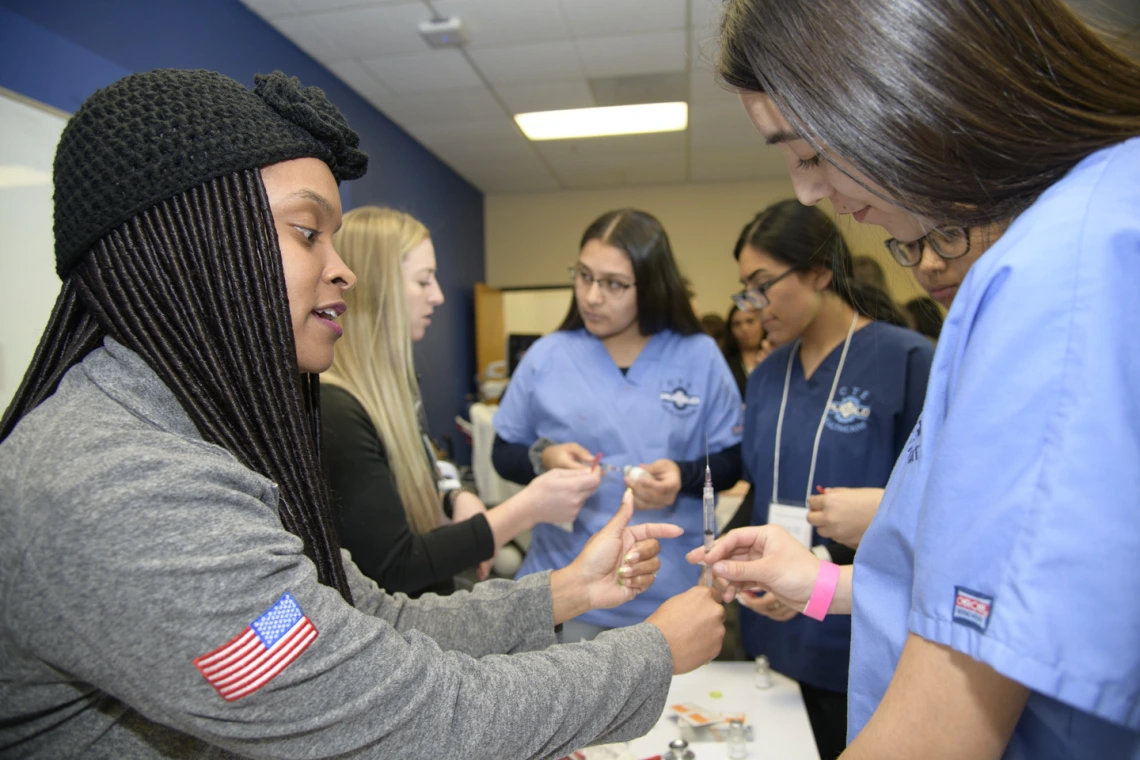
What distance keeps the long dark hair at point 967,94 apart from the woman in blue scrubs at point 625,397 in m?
1.33

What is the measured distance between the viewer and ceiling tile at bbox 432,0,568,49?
3.46 metres

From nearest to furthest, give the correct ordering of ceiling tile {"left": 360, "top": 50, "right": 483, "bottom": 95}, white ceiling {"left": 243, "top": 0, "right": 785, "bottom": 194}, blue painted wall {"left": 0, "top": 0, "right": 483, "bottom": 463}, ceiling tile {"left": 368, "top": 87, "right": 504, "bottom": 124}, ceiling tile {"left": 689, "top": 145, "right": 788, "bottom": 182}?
blue painted wall {"left": 0, "top": 0, "right": 483, "bottom": 463} < white ceiling {"left": 243, "top": 0, "right": 785, "bottom": 194} < ceiling tile {"left": 360, "top": 50, "right": 483, "bottom": 95} < ceiling tile {"left": 368, "top": 87, "right": 504, "bottom": 124} < ceiling tile {"left": 689, "top": 145, "right": 788, "bottom": 182}

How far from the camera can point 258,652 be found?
595 mm

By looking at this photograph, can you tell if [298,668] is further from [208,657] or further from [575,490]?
[575,490]

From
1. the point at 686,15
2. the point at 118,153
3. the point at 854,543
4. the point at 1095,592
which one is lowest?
the point at 854,543

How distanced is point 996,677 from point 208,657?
0.65 meters

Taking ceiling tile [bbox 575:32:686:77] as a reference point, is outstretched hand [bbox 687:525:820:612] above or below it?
below

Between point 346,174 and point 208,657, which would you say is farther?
point 346,174

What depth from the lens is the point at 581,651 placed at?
0.86m

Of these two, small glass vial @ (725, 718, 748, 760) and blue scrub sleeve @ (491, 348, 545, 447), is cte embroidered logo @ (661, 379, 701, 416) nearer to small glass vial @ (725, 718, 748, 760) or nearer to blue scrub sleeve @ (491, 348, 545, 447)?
blue scrub sleeve @ (491, 348, 545, 447)

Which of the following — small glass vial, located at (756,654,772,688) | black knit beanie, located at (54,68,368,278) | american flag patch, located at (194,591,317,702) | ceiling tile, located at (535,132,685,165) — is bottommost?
small glass vial, located at (756,654,772,688)

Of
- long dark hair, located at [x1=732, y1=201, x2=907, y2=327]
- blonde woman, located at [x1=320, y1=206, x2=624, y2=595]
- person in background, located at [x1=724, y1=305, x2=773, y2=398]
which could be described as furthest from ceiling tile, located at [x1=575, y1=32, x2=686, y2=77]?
blonde woman, located at [x1=320, y1=206, x2=624, y2=595]

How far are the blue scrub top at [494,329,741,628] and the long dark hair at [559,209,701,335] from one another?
5cm

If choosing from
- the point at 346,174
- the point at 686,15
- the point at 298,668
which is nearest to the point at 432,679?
the point at 298,668
